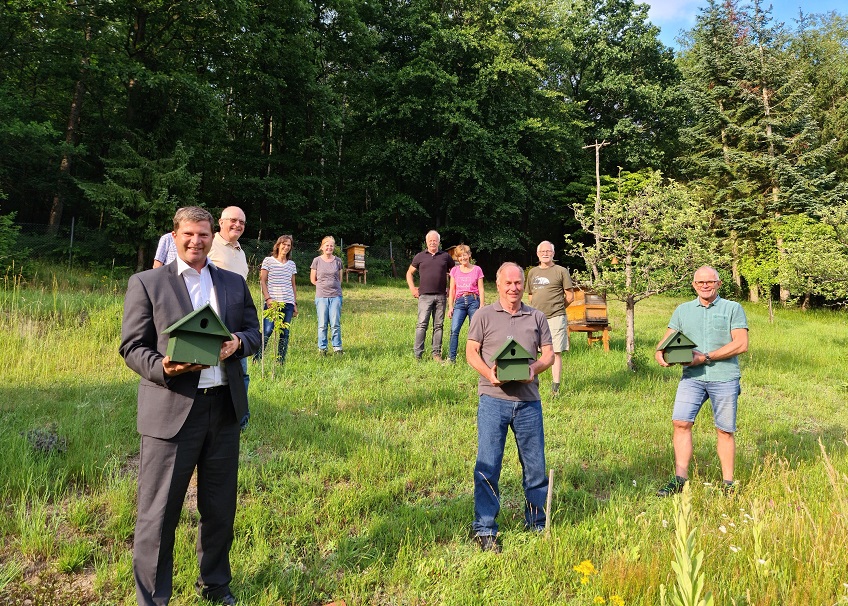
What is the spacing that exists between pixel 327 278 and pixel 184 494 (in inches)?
244

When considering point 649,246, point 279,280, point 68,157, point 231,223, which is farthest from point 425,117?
point 231,223

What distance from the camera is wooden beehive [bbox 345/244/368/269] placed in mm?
24250

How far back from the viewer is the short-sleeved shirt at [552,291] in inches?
296

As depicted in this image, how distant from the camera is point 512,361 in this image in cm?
342

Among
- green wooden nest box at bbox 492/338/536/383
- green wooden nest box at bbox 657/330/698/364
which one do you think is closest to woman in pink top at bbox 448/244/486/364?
green wooden nest box at bbox 657/330/698/364

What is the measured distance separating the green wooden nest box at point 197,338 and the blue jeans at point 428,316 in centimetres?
650

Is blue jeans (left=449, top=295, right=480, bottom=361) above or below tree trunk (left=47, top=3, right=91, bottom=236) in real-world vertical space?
below

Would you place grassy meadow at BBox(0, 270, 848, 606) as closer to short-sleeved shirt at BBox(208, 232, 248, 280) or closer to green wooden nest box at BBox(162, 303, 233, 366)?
green wooden nest box at BBox(162, 303, 233, 366)

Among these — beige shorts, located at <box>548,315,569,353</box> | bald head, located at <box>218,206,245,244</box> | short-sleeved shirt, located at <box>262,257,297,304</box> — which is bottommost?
beige shorts, located at <box>548,315,569,353</box>

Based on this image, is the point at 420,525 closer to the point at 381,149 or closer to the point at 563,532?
the point at 563,532

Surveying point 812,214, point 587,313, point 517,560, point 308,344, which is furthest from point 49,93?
Result: point 812,214

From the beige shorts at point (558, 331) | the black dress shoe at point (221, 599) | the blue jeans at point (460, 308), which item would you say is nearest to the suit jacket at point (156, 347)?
the black dress shoe at point (221, 599)

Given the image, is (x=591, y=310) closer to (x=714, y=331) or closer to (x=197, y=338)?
(x=714, y=331)

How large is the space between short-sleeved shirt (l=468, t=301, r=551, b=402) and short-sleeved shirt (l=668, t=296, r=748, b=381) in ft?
5.77
